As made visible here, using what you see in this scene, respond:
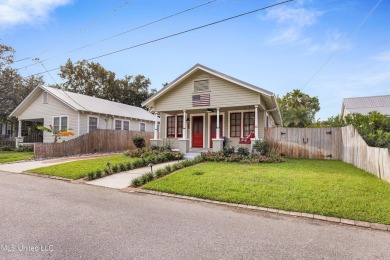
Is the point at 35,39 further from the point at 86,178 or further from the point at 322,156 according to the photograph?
the point at 322,156

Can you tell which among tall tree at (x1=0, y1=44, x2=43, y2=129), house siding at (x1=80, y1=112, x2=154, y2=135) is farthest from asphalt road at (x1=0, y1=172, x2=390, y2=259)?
tall tree at (x1=0, y1=44, x2=43, y2=129)

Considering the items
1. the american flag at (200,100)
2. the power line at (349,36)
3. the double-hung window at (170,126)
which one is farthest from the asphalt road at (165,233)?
the double-hung window at (170,126)

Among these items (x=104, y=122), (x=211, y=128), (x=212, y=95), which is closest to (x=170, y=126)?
(x=211, y=128)

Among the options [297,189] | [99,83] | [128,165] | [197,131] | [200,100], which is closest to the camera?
[297,189]

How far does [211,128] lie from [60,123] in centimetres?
1364

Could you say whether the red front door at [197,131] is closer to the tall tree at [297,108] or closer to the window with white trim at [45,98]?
the window with white trim at [45,98]

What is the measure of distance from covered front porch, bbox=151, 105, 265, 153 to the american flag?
1.72 ft

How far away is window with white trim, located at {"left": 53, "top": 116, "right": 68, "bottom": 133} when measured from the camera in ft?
64.8

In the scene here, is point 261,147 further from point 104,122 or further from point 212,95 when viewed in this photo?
point 104,122

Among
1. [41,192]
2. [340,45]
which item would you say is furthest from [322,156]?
[41,192]

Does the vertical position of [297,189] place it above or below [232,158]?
below

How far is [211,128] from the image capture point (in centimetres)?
1596

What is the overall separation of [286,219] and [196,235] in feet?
6.63

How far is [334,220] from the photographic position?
450 cm
